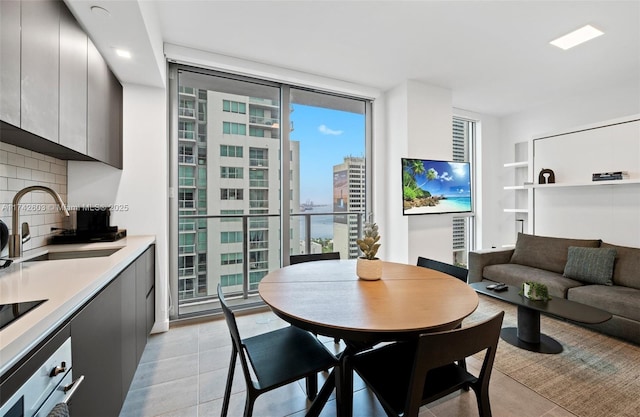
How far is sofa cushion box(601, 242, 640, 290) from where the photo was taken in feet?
9.68

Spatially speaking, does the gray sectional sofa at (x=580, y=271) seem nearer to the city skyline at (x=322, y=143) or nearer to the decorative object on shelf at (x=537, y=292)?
the decorative object on shelf at (x=537, y=292)

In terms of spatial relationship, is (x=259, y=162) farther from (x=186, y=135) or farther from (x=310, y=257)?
(x=310, y=257)

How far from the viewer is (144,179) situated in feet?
9.39

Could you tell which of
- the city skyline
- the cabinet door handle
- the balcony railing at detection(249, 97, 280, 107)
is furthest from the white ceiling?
the cabinet door handle

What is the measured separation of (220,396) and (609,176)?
4730 millimetres

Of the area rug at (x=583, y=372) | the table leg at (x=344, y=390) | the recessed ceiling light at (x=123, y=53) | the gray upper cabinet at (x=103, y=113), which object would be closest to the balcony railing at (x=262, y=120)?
the gray upper cabinet at (x=103, y=113)

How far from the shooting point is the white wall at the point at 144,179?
277 centimetres

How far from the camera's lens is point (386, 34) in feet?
9.32

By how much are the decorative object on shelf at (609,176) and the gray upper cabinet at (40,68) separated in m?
5.29

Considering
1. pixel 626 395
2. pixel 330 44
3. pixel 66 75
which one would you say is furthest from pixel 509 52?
pixel 66 75

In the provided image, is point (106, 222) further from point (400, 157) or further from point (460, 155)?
point (460, 155)

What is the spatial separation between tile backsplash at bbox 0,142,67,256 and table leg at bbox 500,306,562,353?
3.86 metres

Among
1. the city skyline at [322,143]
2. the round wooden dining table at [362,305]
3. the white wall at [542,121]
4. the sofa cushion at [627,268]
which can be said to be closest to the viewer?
the round wooden dining table at [362,305]

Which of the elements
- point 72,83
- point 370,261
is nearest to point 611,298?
point 370,261
